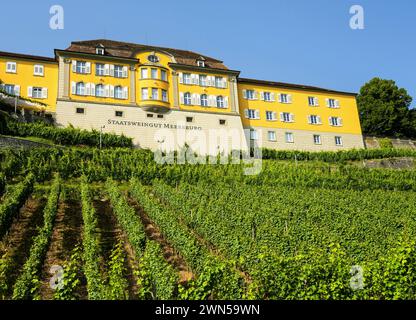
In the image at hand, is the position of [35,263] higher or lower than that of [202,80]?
lower

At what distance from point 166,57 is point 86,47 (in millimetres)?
7789

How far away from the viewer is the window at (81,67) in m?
43.2

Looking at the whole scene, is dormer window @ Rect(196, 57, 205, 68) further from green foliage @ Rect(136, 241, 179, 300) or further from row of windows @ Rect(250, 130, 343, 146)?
green foliage @ Rect(136, 241, 179, 300)

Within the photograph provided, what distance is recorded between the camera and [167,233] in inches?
789

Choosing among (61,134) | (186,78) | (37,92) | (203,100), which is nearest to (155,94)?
(186,78)

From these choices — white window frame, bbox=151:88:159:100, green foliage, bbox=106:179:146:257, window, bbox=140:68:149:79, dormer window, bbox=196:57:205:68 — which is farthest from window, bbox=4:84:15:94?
green foliage, bbox=106:179:146:257

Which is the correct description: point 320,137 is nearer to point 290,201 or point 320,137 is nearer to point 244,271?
point 290,201

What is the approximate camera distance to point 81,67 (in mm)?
43406

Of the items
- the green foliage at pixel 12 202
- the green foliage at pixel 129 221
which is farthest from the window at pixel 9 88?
the green foliage at pixel 129 221

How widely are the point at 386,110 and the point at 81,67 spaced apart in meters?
37.9

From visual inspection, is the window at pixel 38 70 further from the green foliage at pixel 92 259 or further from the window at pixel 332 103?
the window at pixel 332 103

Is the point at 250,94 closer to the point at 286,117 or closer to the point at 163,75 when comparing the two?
the point at 286,117

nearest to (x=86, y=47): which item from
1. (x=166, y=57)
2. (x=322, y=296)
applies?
(x=166, y=57)

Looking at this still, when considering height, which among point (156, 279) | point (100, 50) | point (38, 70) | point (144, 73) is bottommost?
point (156, 279)
